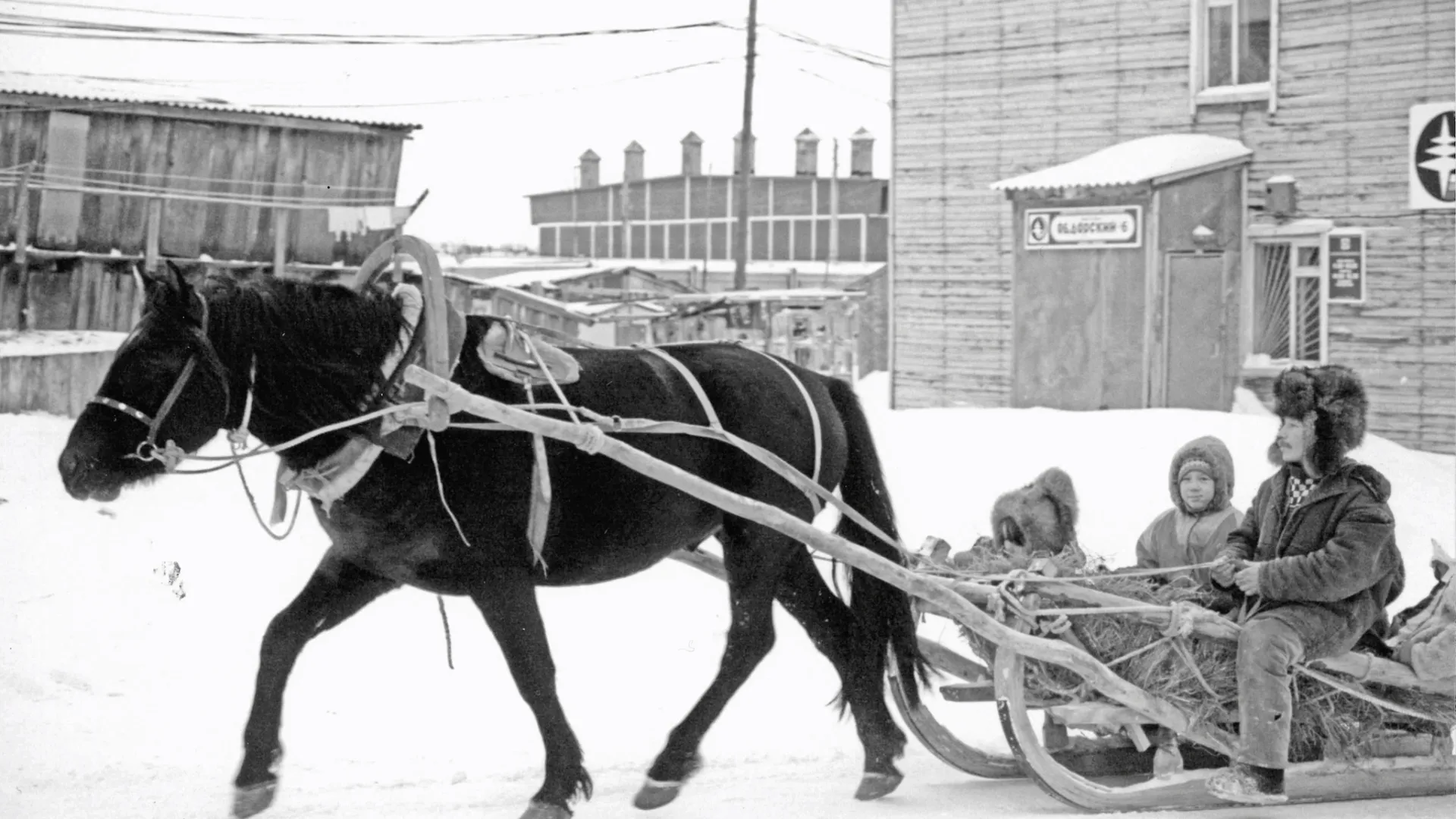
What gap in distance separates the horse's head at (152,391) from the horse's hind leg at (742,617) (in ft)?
5.76

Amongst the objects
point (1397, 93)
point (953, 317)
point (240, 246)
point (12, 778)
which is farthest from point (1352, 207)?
point (12, 778)

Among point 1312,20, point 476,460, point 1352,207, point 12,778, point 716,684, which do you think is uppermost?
point 1312,20

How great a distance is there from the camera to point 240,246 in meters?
8.65

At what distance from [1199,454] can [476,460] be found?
264 cm

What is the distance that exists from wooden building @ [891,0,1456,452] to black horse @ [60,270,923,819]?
8.15m

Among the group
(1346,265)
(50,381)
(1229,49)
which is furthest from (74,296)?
(1229,49)

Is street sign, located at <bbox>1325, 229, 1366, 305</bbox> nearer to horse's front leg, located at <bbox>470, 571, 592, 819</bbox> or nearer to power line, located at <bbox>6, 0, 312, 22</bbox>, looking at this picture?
power line, located at <bbox>6, 0, 312, 22</bbox>

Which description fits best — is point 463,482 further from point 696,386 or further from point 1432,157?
point 1432,157

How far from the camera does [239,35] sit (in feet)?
18.5

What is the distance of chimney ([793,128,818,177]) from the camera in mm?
31797

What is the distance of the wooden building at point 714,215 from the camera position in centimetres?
3027

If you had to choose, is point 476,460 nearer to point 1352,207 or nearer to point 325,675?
point 325,675

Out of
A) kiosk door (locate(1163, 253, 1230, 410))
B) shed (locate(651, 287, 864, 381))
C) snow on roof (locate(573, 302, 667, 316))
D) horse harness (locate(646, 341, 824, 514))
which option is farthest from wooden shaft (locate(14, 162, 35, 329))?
kiosk door (locate(1163, 253, 1230, 410))

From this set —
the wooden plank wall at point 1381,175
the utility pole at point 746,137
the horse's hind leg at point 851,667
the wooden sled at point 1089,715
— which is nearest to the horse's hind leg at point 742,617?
the horse's hind leg at point 851,667
